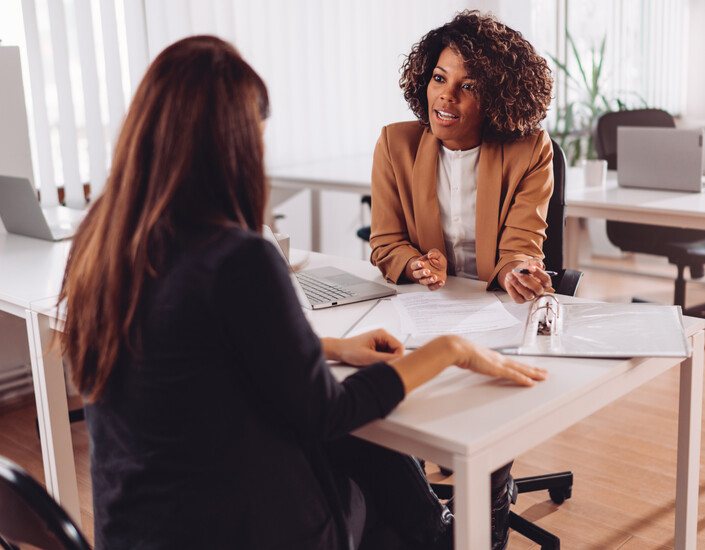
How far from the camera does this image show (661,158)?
289 centimetres

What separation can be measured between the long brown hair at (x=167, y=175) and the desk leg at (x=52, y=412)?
0.85 metres

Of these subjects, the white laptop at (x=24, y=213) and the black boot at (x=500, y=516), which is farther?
the white laptop at (x=24, y=213)

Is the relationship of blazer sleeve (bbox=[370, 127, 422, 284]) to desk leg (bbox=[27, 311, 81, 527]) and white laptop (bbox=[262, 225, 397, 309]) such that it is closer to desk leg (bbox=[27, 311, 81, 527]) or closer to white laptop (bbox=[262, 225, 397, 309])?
white laptop (bbox=[262, 225, 397, 309])

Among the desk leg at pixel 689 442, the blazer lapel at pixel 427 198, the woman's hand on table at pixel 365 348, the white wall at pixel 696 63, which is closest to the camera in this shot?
the woman's hand on table at pixel 365 348

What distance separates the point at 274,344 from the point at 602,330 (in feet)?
2.32

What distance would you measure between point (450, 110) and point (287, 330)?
3.48 feet

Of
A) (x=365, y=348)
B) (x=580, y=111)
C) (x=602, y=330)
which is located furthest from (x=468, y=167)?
(x=580, y=111)

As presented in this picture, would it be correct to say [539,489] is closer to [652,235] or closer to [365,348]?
[365,348]

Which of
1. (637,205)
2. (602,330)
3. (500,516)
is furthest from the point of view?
(637,205)

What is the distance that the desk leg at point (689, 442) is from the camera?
1.50 meters

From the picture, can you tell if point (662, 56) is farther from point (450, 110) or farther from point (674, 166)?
point (450, 110)

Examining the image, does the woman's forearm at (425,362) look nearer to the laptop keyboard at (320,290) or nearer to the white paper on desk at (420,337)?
the white paper on desk at (420,337)

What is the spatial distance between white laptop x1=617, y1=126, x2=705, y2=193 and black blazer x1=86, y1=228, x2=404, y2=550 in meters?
2.19

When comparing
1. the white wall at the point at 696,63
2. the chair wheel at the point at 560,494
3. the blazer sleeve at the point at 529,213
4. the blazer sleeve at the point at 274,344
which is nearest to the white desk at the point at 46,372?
the blazer sleeve at the point at 274,344
